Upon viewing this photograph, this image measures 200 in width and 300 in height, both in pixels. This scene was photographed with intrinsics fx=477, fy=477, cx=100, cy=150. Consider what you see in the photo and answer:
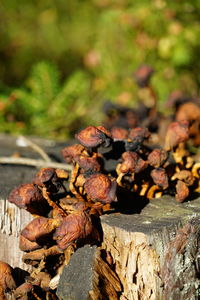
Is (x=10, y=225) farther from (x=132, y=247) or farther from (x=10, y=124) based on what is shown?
(x=10, y=124)

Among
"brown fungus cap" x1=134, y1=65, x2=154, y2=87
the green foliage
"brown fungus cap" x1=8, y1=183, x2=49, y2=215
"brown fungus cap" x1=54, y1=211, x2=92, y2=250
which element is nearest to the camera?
"brown fungus cap" x1=54, y1=211, x2=92, y2=250

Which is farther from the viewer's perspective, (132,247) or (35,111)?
(35,111)

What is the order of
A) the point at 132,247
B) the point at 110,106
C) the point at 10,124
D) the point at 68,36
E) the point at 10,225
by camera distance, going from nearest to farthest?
the point at 132,247 < the point at 10,225 < the point at 110,106 < the point at 10,124 < the point at 68,36

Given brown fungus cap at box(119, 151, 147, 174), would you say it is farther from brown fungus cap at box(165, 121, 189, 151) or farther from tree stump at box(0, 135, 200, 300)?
brown fungus cap at box(165, 121, 189, 151)

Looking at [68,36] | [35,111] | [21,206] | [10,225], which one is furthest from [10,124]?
[68,36]

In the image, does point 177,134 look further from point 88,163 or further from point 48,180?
point 48,180

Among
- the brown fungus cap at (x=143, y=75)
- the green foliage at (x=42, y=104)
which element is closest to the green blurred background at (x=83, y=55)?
the green foliage at (x=42, y=104)

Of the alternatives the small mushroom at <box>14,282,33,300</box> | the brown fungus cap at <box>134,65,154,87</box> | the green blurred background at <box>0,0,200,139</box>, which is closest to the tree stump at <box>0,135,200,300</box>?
the small mushroom at <box>14,282,33,300</box>

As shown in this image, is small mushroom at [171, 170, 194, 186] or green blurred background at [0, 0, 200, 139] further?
green blurred background at [0, 0, 200, 139]
